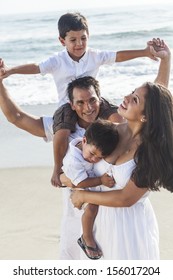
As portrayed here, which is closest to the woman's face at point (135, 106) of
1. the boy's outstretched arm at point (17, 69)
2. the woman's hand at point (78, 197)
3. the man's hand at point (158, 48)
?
the woman's hand at point (78, 197)

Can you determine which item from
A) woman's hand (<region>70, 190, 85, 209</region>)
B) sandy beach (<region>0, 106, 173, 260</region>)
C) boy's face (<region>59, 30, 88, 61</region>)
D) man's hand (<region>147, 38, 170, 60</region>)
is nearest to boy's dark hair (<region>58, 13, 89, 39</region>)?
boy's face (<region>59, 30, 88, 61</region>)

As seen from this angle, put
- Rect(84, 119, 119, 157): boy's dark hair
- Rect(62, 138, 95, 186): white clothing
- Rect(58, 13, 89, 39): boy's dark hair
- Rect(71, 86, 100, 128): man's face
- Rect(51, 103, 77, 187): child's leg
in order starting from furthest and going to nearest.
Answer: Rect(58, 13, 89, 39): boy's dark hair → Rect(51, 103, 77, 187): child's leg → Rect(71, 86, 100, 128): man's face → Rect(62, 138, 95, 186): white clothing → Rect(84, 119, 119, 157): boy's dark hair

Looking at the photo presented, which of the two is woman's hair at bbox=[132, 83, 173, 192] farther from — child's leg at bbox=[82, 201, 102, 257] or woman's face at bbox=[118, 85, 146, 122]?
child's leg at bbox=[82, 201, 102, 257]

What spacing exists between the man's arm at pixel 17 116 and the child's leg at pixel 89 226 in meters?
0.76

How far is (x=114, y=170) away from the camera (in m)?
2.99

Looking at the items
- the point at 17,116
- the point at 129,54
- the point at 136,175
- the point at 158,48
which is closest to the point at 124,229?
the point at 136,175

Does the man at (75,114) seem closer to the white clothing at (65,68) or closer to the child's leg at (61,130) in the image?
the child's leg at (61,130)

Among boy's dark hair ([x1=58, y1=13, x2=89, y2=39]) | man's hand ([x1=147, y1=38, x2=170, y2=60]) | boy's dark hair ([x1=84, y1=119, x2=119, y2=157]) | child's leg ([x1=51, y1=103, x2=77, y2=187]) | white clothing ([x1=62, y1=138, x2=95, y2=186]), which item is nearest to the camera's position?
boy's dark hair ([x1=84, y1=119, x2=119, y2=157])

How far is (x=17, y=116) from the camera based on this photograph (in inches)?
145

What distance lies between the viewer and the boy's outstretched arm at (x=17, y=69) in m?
3.67

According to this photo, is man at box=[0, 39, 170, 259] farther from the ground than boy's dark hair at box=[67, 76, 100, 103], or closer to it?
closer to it

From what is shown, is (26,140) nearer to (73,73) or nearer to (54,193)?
(54,193)

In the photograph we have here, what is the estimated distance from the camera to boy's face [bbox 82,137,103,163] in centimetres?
302
